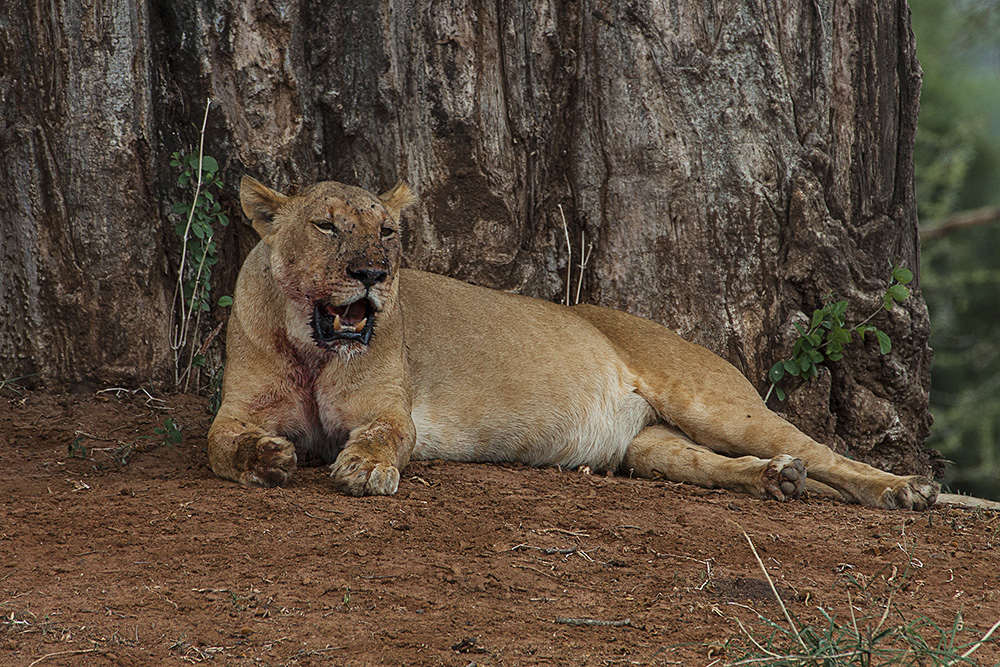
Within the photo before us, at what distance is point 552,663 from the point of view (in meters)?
2.29

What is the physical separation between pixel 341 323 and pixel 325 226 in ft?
1.31

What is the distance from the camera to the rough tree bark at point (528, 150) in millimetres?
4703

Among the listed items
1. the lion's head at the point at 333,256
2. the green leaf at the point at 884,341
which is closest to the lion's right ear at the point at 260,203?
the lion's head at the point at 333,256

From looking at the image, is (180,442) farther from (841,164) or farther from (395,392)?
(841,164)

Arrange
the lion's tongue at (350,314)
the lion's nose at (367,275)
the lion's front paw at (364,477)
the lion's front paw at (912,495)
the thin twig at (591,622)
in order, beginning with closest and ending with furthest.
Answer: the thin twig at (591,622)
the lion's front paw at (364,477)
the lion's nose at (367,275)
the lion's tongue at (350,314)
the lion's front paw at (912,495)

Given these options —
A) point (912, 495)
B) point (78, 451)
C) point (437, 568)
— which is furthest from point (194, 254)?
point (912, 495)

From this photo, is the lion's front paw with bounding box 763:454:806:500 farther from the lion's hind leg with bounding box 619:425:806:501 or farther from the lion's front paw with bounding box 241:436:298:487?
the lion's front paw with bounding box 241:436:298:487

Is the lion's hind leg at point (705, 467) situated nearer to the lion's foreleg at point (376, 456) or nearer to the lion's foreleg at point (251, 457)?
the lion's foreleg at point (376, 456)

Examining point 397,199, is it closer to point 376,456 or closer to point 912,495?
point 376,456

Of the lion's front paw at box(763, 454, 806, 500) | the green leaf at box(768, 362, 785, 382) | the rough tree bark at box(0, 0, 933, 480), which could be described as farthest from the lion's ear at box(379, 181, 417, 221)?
the green leaf at box(768, 362, 785, 382)

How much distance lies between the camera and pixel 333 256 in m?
3.84

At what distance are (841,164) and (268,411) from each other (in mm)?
3226

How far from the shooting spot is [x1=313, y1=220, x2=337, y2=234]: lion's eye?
12.9 ft

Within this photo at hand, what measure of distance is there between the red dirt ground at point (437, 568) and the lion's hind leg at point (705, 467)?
15 cm
